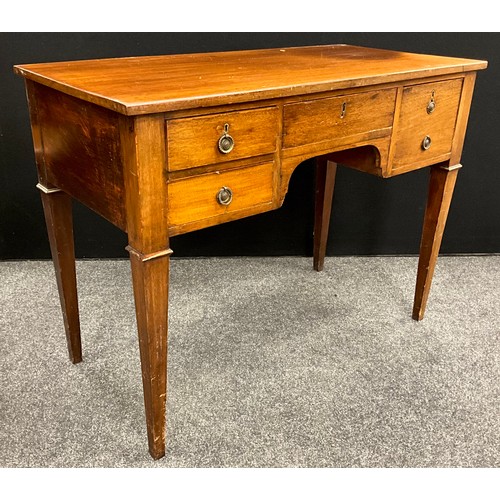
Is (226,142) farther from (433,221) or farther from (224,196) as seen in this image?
(433,221)

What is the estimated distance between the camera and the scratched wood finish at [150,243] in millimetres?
1258

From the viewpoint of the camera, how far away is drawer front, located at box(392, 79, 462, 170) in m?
1.80

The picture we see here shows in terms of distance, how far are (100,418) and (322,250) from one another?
1232 millimetres

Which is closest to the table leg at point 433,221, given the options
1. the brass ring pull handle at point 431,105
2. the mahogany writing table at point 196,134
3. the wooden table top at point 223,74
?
the mahogany writing table at point 196,134

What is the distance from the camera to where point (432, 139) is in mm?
1930

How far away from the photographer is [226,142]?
1393 millimetres

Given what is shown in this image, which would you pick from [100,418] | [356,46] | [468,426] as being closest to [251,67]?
[356,46]

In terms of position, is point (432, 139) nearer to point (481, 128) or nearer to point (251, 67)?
point (251, 67)

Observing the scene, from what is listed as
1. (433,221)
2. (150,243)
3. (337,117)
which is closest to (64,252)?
(150,243)

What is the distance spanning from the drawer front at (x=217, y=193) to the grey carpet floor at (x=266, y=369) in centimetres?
65

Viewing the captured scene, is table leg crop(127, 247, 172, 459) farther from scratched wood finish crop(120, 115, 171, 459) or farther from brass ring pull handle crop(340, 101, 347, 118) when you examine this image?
brass ring pull handle crop(340, 101, 347, 118)

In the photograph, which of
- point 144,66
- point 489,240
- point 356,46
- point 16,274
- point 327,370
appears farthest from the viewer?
point 489,240

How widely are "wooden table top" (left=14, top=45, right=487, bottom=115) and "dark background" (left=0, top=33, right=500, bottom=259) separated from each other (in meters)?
0.44

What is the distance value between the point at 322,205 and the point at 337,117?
891mm
